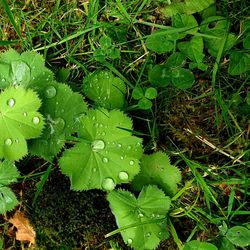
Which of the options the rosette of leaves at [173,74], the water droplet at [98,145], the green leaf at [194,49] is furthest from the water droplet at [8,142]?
the green leaf at [194,49]

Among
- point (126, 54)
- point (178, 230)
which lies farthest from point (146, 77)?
point (178, 230)

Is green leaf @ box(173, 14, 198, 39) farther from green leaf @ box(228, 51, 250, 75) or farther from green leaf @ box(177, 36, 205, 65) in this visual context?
green leaf @ box(228, 51, 250, 75)

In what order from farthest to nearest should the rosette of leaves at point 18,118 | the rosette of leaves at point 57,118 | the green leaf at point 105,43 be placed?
the green leaf at point 105,43 → the rosette of leaves at point 57,118 → the rosette of leaves at point 18,118

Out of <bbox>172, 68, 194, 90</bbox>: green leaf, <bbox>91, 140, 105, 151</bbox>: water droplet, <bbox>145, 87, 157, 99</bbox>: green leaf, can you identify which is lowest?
<bbox>91, 140, 105, 151</bbox>: water droplet

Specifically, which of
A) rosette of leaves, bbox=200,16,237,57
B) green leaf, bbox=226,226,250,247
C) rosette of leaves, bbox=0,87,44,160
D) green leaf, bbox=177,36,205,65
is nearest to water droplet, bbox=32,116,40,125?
rosette of leaves, bbox=0,87,44,160

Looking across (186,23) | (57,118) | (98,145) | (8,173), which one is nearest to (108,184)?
(98,145)

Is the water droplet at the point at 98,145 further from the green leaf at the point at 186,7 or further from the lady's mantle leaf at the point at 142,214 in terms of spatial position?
the green leaf at the point at 186,7

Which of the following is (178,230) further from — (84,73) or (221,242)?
(84,73)
